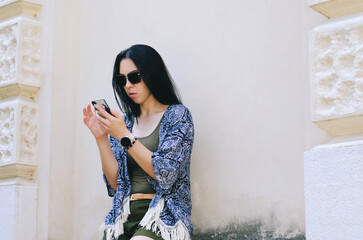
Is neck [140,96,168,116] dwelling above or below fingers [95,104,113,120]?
above

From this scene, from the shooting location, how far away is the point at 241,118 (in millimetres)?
4168

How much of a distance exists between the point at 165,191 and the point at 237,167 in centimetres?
50

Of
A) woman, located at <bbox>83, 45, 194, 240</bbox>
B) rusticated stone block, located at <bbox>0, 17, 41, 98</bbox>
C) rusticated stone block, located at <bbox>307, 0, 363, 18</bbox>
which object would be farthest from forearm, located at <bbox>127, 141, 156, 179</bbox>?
rusticated stone block, located at <bbox>0, 17, 41, 98</bbox>

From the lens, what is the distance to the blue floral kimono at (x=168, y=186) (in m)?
3.79

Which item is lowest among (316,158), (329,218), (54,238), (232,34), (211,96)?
(54,238)

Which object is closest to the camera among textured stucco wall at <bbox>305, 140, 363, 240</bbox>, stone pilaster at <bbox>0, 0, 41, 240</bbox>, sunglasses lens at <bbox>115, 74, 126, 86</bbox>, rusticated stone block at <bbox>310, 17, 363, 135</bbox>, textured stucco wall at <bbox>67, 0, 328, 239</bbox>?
textured stucco wall at <bbox>305, 140, 363, 240</bbox>

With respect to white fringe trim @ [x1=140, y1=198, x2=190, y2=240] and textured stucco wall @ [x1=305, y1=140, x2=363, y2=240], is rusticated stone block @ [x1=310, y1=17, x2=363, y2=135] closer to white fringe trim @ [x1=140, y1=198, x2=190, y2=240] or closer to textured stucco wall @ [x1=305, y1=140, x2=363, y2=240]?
textured stucco wall @ [x1=305, y1=140, x2=363, y2=240]

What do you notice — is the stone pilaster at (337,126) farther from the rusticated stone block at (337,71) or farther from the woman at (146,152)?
the woman at (146,152)

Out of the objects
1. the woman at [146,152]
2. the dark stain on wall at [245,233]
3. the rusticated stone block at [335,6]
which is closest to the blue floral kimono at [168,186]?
the woman at [146,152]

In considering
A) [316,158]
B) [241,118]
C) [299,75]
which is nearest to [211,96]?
[241,118]

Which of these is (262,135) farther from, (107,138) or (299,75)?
(107,138)

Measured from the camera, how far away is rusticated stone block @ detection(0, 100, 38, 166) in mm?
4812

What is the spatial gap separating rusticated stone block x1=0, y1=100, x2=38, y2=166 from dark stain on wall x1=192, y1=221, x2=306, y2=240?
53.0 inches

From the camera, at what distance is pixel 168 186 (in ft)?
12.6
